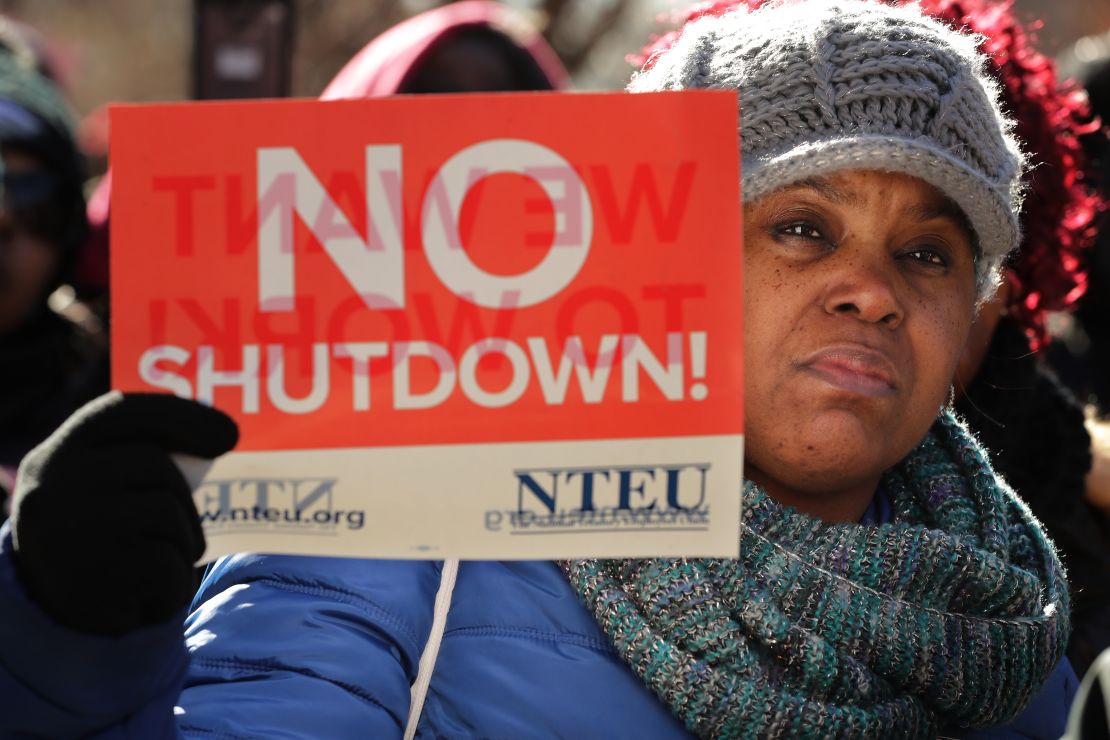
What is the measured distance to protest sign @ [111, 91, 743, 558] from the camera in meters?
1.51

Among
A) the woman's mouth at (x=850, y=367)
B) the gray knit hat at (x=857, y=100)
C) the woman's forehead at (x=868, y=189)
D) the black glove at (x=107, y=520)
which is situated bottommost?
the black glove at (x=107, y=520)

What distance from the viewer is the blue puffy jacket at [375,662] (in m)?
1.58

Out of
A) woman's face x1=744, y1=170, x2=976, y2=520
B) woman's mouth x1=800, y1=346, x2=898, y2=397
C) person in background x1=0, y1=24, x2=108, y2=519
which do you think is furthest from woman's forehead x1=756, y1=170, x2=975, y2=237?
person in background x1=0, y1=24, x2=108, y2=519

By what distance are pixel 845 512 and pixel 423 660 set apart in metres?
0.71

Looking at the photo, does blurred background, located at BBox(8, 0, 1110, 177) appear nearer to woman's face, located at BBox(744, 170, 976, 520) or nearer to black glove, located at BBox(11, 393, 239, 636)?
woman's face, located at BBox(744, 170, 976, 520)

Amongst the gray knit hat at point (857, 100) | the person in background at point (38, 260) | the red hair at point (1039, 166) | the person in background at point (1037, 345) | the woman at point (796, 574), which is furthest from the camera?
the person in background at point (38, 260)

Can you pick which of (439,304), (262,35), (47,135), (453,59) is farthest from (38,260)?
(439,304)

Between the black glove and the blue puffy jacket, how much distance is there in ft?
0.24

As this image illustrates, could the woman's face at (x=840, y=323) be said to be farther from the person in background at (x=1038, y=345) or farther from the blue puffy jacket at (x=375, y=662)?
the person in background at (x=1038, y=345)

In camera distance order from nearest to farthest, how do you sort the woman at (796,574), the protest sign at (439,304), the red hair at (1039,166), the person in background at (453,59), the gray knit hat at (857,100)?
the protest sign at (439,304)
the woman at (796,574)
the gray knit hat at (857,100)
the red hair at (1039,166)
the person in background at (453,59)

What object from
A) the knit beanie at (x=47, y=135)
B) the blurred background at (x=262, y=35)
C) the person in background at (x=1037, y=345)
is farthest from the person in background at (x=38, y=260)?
the person in background at (x=1037, y=345)

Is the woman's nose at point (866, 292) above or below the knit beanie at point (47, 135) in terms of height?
below

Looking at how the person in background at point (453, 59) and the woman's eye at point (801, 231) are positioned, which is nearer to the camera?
the woman's eye at point (801, 231)

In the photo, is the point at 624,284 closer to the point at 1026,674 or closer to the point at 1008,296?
the point at 1026,674
